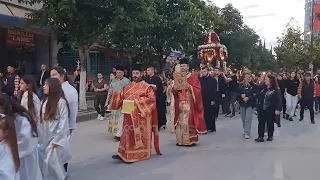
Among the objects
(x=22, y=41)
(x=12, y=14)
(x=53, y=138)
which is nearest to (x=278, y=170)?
(x=53, y=138)

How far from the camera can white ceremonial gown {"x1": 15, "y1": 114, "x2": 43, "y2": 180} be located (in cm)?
403

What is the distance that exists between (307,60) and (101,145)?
31629 millimetres

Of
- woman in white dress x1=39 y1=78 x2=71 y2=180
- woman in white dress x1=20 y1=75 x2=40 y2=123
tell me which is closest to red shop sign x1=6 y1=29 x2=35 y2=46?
woman in white dress x1=20 y1=75 x2=40 y2=123

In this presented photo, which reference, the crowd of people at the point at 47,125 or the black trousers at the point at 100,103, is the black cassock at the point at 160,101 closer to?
the black trousers at the point at 100,103

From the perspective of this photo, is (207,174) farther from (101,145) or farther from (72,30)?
(72,30)

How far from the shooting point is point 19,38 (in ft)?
61.9

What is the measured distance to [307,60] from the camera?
125ft

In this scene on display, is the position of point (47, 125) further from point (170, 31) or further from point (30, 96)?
point (170, 31)

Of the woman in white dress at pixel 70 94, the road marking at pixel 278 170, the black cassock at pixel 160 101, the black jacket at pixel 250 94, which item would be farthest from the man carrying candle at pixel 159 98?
the woman in white dress at pixel 70 94

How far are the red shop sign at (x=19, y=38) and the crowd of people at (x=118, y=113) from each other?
14.7 ft

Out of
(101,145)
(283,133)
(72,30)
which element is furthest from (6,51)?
(283,133)

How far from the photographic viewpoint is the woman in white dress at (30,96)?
213 inches

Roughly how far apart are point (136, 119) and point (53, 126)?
2.38 meters

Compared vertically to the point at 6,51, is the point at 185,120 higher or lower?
lower
